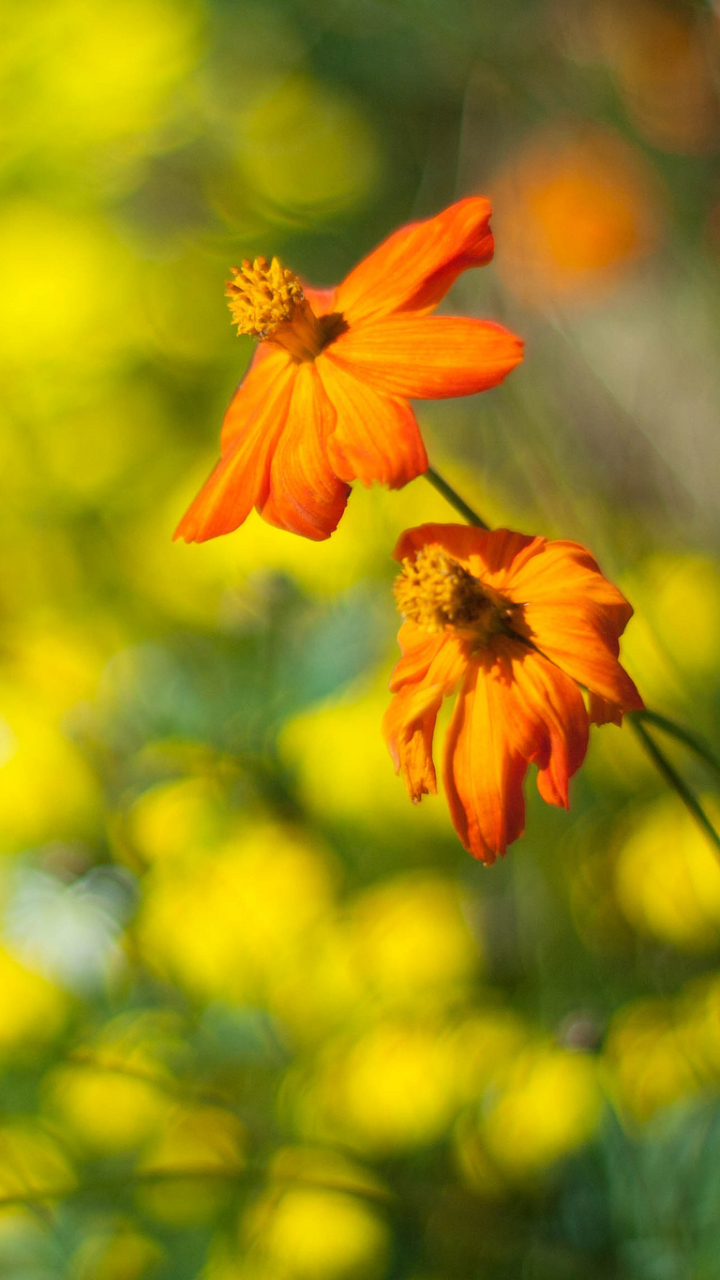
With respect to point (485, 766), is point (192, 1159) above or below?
below

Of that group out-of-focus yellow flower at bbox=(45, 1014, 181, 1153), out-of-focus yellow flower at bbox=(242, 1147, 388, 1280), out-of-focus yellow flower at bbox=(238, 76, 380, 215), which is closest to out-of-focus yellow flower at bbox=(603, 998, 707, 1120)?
out-of-focus yellow flower at bbox=(242, 1147, 388, 1280)

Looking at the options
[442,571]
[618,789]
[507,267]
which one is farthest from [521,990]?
[507,267]

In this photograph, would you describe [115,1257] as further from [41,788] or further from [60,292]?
[60,292]

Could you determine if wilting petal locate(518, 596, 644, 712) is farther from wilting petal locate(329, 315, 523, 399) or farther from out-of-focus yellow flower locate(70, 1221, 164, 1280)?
out-of-focus yellow flower locate(70, 1221, 164, 1280)

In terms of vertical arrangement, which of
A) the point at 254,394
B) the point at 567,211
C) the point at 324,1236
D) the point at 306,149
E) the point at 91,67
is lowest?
the point at 324,1236

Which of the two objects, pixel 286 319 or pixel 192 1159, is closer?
pixel 286 319

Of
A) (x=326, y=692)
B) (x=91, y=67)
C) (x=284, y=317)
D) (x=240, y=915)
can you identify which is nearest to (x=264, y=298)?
(x=284, y=317)
